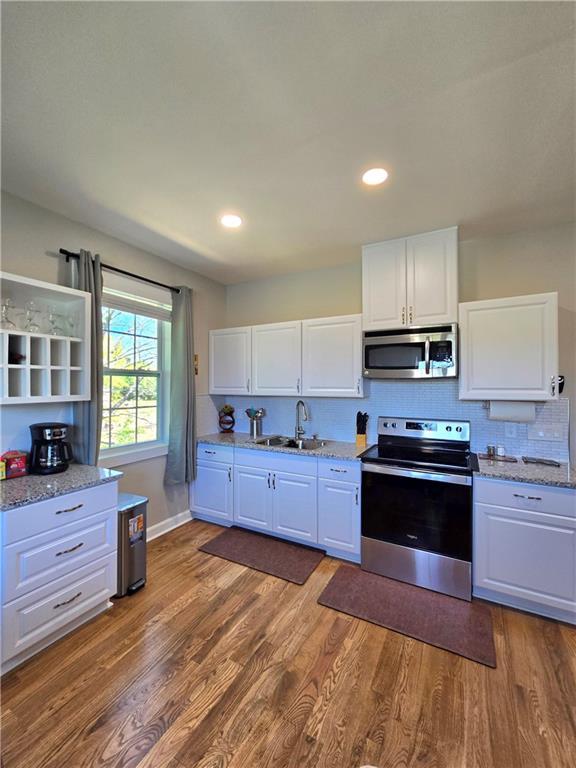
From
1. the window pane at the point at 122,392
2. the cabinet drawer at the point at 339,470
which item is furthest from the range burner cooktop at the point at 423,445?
the window pane at the point at 122,392

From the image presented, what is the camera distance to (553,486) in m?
1.97

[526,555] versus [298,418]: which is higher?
[298,418]

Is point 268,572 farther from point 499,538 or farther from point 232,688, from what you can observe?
point 499,538

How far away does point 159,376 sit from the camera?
328 centimetres

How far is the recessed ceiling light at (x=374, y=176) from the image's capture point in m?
1.87

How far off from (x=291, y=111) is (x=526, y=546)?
9.15 ft

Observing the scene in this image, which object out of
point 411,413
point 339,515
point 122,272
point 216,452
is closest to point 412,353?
point 411,413

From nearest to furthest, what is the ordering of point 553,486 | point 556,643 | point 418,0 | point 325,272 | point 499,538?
point 418,0
point 556,643
point 553,486
point 499,538
point 325,272

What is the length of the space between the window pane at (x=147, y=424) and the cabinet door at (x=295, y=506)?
131cm

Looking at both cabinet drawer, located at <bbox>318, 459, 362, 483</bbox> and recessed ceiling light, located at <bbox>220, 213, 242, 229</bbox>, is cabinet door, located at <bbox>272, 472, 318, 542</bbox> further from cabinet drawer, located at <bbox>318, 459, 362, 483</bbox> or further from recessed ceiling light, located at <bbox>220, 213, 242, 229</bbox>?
recessed ceiling light, located at <bbox>220, 213, 242, 229</bbox>

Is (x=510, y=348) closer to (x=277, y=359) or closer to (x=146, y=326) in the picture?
(x=277, y=359)

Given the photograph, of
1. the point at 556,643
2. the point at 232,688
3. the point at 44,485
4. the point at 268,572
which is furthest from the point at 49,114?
the point at 556,643

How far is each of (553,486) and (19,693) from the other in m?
3.05

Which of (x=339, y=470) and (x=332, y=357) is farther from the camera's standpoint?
(x=332, y=357)
